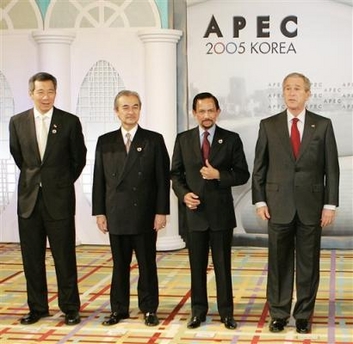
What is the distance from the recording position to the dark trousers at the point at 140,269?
207 inches

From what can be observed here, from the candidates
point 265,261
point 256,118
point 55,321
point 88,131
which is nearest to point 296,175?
point 55,321

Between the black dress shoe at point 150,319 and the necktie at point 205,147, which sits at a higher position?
the necktie at point 205,147

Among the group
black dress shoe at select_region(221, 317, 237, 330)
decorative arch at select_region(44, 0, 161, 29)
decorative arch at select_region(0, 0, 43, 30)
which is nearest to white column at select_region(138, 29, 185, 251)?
decorative arch at select_region(44, 0, 161, 29)

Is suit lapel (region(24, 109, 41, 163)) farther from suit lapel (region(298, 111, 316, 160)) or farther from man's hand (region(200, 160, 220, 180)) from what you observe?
suit lapel (region(298, 111, 316, 160))

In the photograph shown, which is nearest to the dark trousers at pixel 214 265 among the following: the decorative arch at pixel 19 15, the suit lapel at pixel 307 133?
the suit lapel at pixel 307 133

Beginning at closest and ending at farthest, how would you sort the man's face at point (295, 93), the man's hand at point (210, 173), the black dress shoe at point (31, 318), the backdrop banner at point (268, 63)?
the man's face at point (295, 93)
the man's hand at point (210, 173)
the black dress shoe at point (31, 318)
the backdrop banner at point (268, 63)

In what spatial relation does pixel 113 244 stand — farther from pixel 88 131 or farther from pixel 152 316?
pixel 88 131

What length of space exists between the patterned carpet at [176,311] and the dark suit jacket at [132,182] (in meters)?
0.67

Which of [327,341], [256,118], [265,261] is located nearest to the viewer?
[327,341]

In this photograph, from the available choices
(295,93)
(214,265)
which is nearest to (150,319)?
(214,265)

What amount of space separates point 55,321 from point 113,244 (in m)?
0.68

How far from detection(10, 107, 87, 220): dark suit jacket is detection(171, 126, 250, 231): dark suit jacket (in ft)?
2.25

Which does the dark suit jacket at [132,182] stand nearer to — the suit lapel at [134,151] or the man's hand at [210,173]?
the suit lapel at [134,151]

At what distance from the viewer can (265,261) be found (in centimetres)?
778
